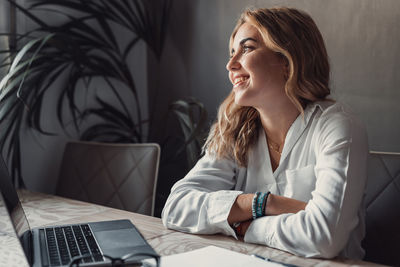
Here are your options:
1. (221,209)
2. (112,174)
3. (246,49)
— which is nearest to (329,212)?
(221,209)

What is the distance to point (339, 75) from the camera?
2016 millimetres

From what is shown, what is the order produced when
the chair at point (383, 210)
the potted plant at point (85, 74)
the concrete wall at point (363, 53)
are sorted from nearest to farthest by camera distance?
1. the chair at point (383, 210)
2. the concrete wall at point (363, 53)
3. the potted plant at point (85, 74)

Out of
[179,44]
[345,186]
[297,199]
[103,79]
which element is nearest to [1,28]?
[103,79]

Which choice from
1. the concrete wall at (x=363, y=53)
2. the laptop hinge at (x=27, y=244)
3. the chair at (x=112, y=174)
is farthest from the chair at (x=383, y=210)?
the laptop hinge at (x=27, y=244)

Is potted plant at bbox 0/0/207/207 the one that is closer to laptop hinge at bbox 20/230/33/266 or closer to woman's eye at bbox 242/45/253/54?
woman's eye at bbox 242/45/253/54

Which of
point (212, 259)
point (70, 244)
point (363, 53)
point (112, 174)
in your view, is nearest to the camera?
point (212, 259)

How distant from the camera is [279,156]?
160 cm

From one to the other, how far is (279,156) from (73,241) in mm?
781

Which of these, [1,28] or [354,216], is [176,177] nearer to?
[1,28]

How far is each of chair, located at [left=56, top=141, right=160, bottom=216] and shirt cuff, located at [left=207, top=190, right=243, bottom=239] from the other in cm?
70

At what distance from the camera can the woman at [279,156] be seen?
1.22 metres

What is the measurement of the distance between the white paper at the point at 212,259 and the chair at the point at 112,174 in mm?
934

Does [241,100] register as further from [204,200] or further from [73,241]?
[73,241]

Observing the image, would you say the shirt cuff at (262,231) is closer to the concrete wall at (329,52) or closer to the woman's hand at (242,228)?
the woman's hand at (242,228)
